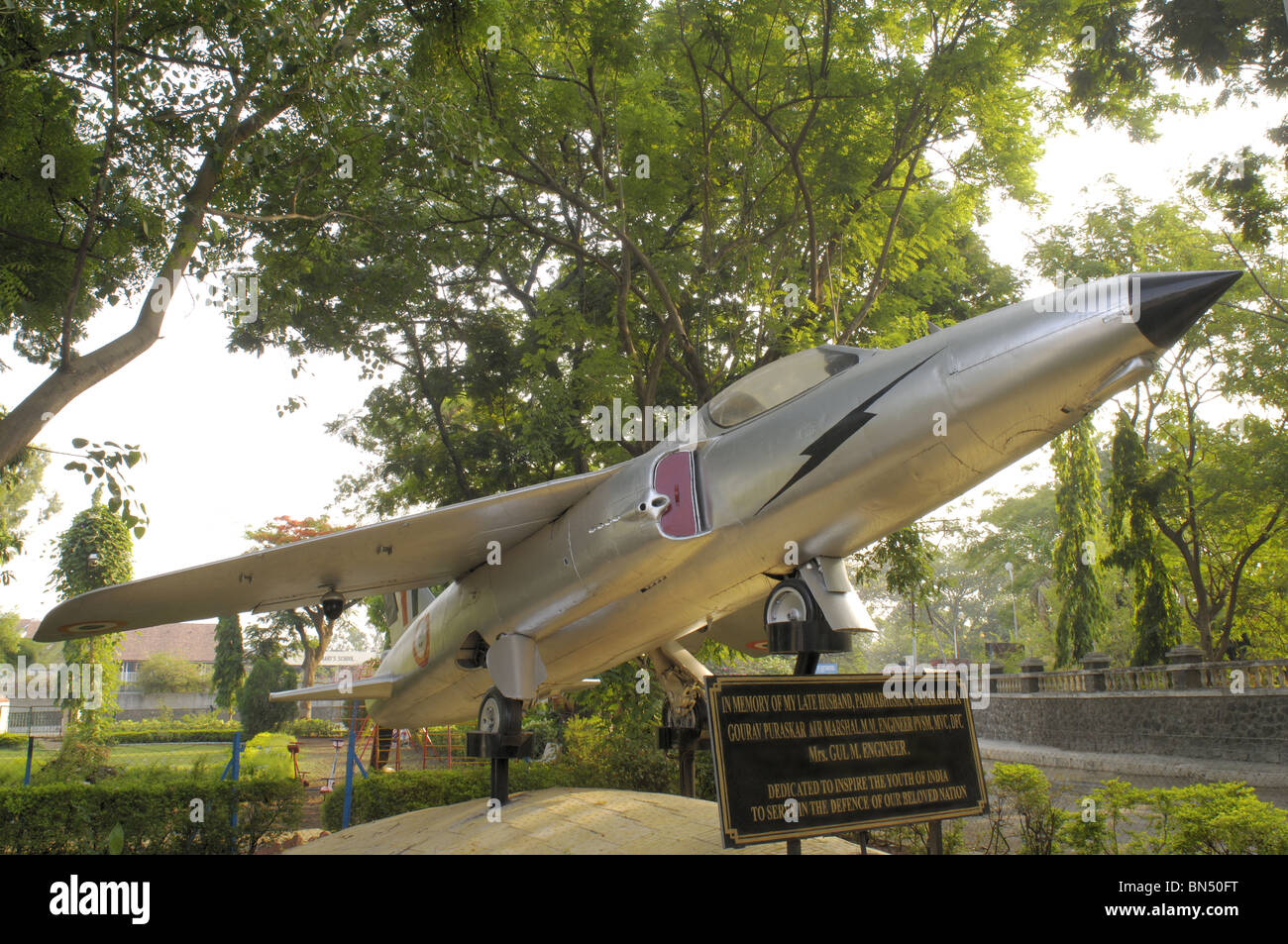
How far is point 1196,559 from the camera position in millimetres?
22062

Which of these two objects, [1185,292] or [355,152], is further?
[355,152]

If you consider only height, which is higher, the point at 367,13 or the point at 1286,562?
the point at 367,13

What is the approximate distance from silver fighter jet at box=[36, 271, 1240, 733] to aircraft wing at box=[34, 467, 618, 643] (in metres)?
0.02

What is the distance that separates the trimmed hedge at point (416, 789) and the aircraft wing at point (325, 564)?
4492mm

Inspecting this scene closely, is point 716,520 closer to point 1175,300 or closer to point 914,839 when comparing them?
point 1175,300

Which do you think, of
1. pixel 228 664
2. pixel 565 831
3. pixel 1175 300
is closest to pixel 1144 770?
pixel 565 831

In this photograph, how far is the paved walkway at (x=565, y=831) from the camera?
6.88 meters

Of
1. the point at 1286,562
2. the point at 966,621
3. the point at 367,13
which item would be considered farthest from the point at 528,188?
the point at 966,621

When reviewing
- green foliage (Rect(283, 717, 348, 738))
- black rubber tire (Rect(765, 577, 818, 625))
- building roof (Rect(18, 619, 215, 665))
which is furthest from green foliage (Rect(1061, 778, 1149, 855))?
building roof (Rect(18, 619, 215, 665))

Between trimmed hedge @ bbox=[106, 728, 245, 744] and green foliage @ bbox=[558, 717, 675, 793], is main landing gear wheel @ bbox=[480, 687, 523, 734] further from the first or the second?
trimmed hedge @ bbox=[106, 728, 245, 744]

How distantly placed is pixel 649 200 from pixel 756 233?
7.38 ft

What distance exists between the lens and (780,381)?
6102 millimetres
